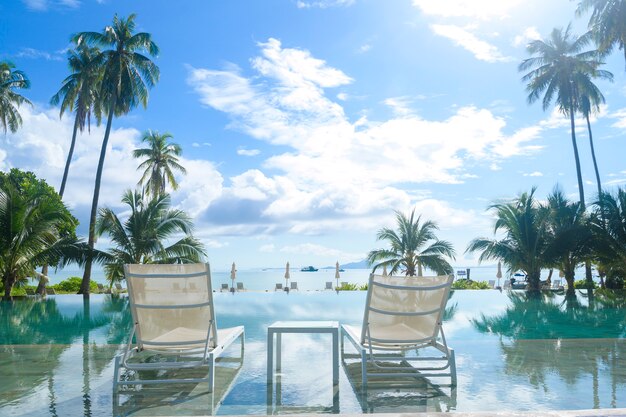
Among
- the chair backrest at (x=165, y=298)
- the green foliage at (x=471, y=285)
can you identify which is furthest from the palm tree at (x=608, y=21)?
the chair backrest at (x=165, y=298)

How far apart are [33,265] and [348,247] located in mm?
20826

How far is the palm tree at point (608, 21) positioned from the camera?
18.5m

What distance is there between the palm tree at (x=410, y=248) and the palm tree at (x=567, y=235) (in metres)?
3.65

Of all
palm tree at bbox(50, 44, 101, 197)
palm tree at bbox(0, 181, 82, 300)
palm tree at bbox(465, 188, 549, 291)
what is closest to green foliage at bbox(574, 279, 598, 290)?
palm tree at bbox(465, 188, 549, 291)

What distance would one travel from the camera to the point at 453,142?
18.8 meters

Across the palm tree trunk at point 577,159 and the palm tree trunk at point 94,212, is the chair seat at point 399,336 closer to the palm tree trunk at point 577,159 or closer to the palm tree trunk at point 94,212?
the palm tree trunk at point 94,212

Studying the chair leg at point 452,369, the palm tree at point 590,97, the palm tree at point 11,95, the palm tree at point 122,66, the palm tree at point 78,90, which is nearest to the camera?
the chair leg at point 452,369

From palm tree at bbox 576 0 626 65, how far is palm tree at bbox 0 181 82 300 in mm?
20744

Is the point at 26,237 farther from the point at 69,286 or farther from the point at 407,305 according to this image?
the point at 407,305

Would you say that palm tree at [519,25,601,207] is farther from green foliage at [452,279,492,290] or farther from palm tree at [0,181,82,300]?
palm tree at [0,181,82,300]

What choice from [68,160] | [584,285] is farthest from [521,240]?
[68,160]

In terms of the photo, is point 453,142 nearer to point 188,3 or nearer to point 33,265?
point 188,3

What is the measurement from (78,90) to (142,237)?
10.4m

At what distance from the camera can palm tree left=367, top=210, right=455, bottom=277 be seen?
19188 mm
